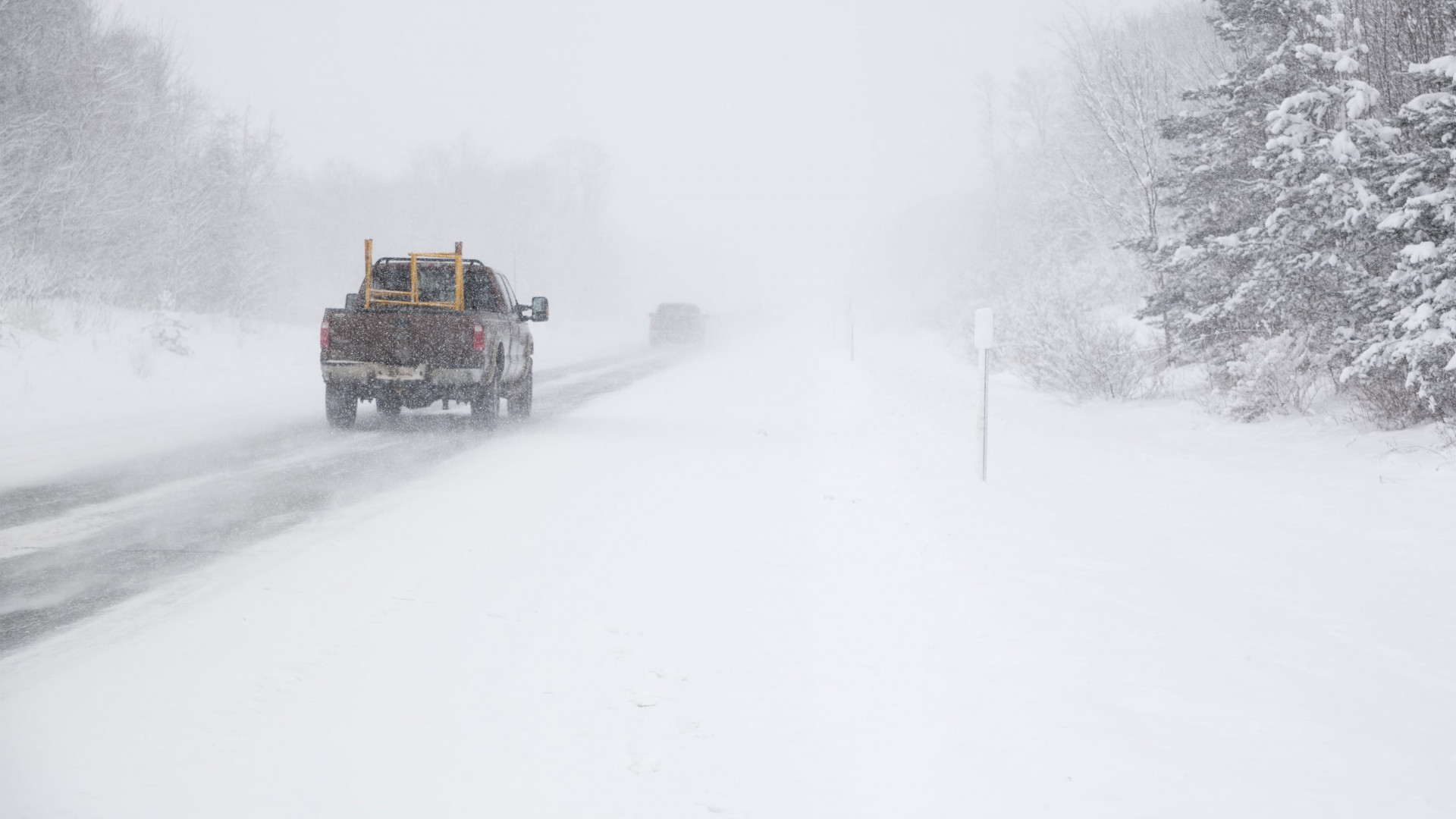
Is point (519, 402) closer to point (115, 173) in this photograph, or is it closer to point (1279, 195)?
point (1279, 195)

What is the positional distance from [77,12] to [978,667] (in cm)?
2550

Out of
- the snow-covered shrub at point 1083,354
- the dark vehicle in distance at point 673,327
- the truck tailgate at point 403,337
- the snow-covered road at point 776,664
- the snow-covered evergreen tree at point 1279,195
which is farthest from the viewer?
the dark vehicle in distance at point 673,327

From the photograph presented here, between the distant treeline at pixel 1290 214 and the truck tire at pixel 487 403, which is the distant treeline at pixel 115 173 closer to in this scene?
the truck tire at pixel 487 403

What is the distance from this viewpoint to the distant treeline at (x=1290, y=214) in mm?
8883

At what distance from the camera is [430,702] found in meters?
3.53

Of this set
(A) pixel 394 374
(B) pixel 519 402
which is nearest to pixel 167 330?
(B) pixel 519 402

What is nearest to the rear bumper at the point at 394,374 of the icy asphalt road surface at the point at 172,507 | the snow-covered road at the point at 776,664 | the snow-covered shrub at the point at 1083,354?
the icy asphalt road surface at the point at 172,507

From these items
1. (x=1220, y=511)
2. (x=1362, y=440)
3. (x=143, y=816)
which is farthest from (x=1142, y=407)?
(x=143, y=816)

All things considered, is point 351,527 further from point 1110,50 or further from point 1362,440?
point 1110,50

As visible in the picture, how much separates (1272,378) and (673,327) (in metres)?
28.3

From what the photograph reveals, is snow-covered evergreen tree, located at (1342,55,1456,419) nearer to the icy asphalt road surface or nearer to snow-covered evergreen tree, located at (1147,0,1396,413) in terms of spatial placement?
snow-covered evergreen tree, located at (1147,0,1396,413)

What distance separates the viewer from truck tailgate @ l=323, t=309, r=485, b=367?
11234 millimetres

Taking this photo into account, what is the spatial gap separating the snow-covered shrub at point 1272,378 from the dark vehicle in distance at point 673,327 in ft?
89.9

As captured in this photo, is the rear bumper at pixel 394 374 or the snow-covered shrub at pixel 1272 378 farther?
the snow-covered shrub at pixel 1272 378
